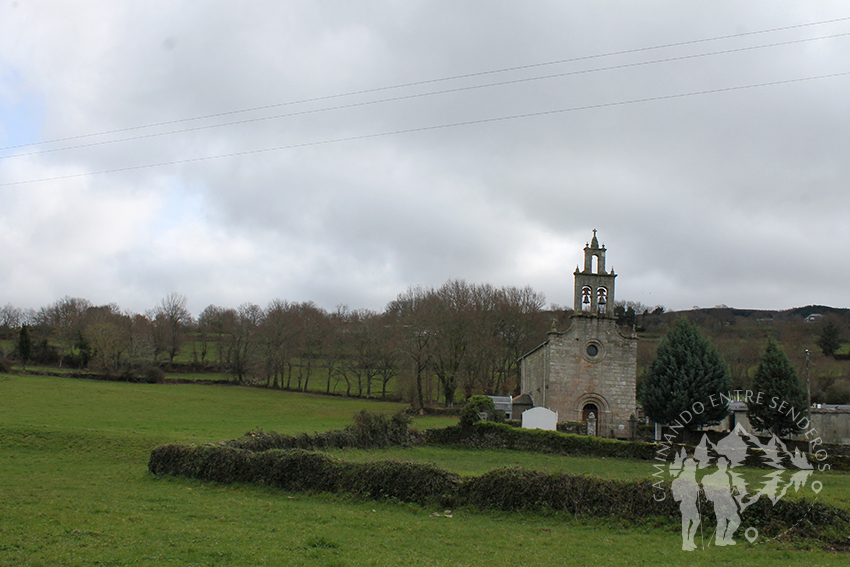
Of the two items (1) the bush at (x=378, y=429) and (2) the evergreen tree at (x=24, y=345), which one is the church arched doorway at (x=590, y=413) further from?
(2) the evergreen tree at (x=24, y=345)

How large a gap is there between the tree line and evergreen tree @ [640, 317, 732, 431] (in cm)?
1737

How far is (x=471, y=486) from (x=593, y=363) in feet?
75.7

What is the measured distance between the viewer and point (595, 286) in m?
34.5

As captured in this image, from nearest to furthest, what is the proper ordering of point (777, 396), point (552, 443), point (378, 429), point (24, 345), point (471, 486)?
point (471, 486) < point (378, 429) < point (552, 443) < point (777, 396) < point (24, 345)

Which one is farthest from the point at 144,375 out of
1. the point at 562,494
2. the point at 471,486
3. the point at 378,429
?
the point at 562,494

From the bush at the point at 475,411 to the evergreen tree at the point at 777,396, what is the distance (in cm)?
1495

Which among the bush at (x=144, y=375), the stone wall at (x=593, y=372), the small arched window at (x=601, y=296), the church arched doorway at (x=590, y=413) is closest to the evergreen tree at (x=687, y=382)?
the stone wall at (x=593, y=372)

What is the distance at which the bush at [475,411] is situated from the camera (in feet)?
92.6

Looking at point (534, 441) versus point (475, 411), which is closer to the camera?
point (534, 441)

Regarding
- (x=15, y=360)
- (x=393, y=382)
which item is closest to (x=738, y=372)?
(x=393, y=382)

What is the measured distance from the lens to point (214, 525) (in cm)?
987

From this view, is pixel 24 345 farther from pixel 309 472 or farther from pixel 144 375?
pixel 309 472

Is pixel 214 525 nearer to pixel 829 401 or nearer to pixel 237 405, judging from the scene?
pixel 237 405

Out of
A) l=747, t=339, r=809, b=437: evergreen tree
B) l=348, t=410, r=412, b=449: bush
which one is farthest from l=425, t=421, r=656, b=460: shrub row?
l=747, t=339, r=809, b=437: evergreen tree
